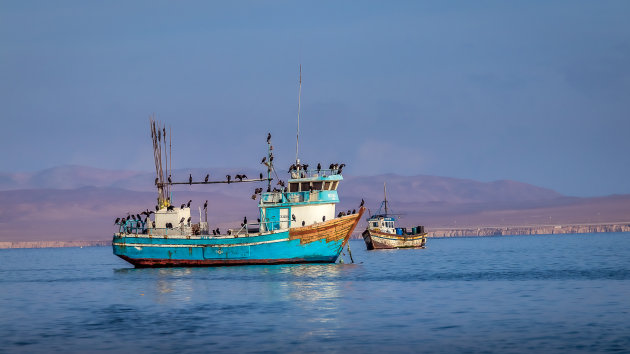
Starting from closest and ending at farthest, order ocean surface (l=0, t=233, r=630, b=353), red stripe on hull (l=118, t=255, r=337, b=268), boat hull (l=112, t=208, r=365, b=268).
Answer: ocean surface (l=0, t=233, r=630, b=353) → boat hull (l=112, t=208, r=365, b=268) → red stripe on hull (l=118, t=255, r=337, b=268)

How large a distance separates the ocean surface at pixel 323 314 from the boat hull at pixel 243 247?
496 centimetres

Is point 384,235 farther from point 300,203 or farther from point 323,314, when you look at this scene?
point 323,314

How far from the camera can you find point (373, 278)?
69188 mm

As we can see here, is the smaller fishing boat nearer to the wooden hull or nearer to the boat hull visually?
the wooden hull

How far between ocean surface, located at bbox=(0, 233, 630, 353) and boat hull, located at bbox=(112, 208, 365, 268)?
4964mm

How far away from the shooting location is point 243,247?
76.2 m

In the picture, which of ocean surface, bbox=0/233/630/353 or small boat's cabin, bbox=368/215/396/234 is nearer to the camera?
ocean surface, bbox=0/233/630/353

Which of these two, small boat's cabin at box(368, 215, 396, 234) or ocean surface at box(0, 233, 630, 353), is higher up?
small boat's cabin at box(368, 215, 396, 234)

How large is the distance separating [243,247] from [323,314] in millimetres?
33965

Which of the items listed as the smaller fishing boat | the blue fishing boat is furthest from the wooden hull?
the blue fishing boat

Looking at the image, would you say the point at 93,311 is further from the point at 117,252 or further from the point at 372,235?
the point at 372,235

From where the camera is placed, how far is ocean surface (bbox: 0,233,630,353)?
109ft

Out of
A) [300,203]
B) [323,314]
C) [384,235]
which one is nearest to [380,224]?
[384,235]

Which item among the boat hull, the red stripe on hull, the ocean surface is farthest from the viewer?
the red stripe on hull
